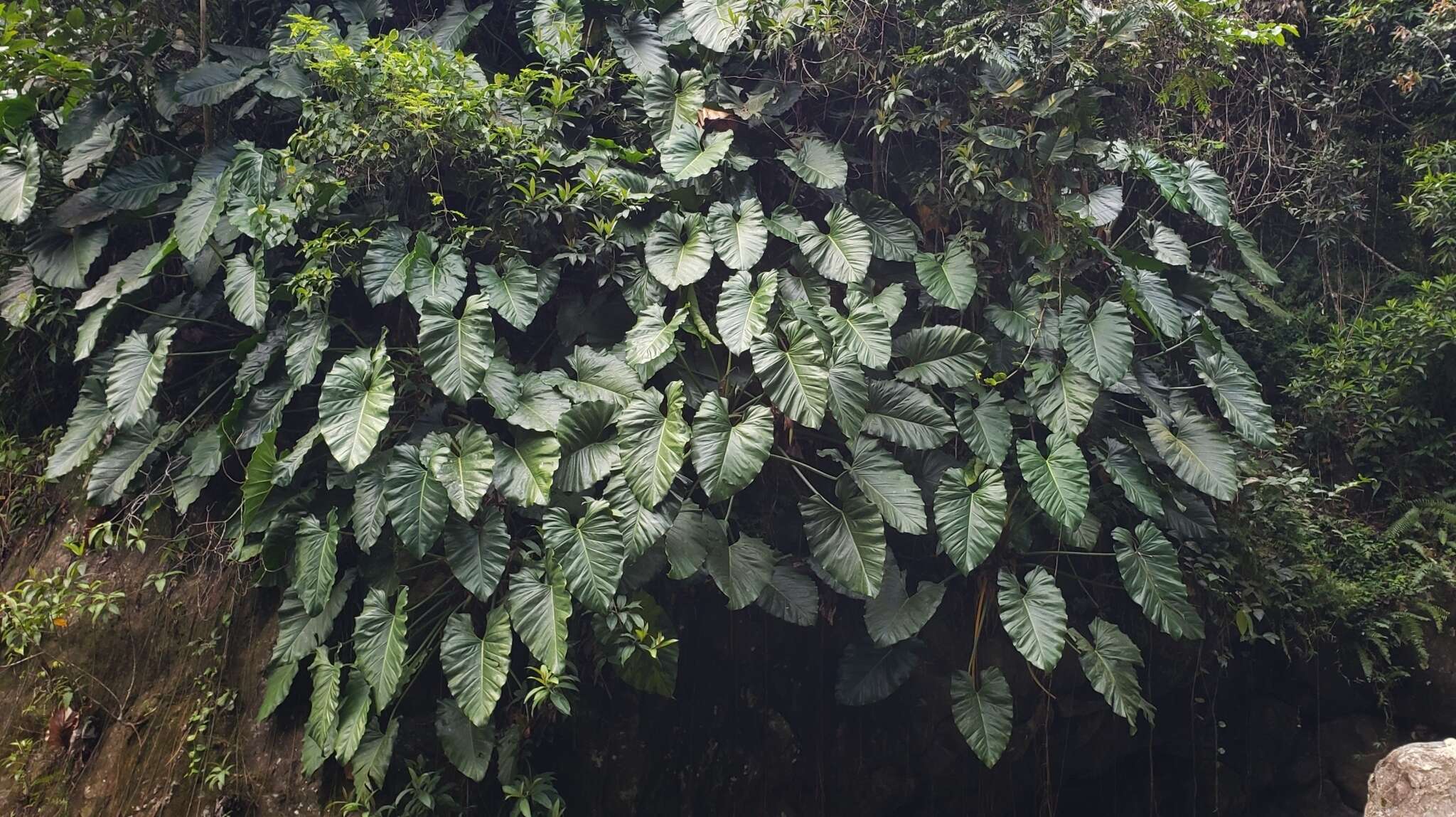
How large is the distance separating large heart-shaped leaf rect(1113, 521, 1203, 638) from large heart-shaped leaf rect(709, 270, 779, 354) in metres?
1.48

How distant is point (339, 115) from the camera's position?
322 cm

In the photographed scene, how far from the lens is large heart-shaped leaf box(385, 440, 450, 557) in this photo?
270 cm

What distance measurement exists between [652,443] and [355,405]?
961 mm

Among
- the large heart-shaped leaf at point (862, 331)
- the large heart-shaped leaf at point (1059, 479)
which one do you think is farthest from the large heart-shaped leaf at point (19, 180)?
the large heart-shaped leaf at point (1059, 479)

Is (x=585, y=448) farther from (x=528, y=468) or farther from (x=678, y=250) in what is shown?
(x=678, y=250)

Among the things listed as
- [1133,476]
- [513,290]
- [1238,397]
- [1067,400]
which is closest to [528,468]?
[513,290]

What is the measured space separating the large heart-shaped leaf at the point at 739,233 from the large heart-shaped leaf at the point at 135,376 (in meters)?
1.95

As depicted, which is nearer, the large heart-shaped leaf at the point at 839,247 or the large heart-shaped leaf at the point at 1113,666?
the large heart-shaped leaf at the point at 1113,666

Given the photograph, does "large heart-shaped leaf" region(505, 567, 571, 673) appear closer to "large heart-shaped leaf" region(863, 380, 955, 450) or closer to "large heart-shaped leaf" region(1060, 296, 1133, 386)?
"large heart-shaped leaf" region(863, 380, 955, 450)

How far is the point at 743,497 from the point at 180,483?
2.07 meters

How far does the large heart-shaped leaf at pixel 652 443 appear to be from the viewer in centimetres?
265

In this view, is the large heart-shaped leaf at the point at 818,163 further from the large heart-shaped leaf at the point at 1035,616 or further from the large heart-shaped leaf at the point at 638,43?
the large heart-shaped leaf at the point at 1035,616

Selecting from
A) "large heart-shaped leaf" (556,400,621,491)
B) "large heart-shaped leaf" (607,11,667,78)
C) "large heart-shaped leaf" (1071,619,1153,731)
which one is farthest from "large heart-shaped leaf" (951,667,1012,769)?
"large heart-shaped leaf" (607,11,667,78)

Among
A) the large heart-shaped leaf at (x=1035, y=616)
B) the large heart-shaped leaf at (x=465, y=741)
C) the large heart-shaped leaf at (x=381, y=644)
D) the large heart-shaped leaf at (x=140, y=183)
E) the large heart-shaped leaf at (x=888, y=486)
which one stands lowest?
the large heart-shaped leaf at (x=465, y=741)
